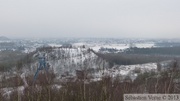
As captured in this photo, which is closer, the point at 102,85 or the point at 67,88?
the point at 102,85

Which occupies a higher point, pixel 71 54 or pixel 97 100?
pixel 97 100

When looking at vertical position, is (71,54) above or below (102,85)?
below

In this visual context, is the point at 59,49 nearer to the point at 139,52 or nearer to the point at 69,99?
the point at 139,52

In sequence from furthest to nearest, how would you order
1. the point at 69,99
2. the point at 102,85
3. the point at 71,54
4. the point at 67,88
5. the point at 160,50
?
the point at 160,50 → the point at 71,54 → the point at 67,88 → the point at 69,99 → the point at 102,85

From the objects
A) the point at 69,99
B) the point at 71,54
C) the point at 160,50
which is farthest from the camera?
the point at 160,50

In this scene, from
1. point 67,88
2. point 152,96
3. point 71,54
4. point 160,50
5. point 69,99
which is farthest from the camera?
point 160,50

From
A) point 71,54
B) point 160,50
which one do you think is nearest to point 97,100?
point 71,54

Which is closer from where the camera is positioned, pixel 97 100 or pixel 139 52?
pixel 97 100

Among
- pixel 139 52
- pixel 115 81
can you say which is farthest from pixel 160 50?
pixel 115 81
